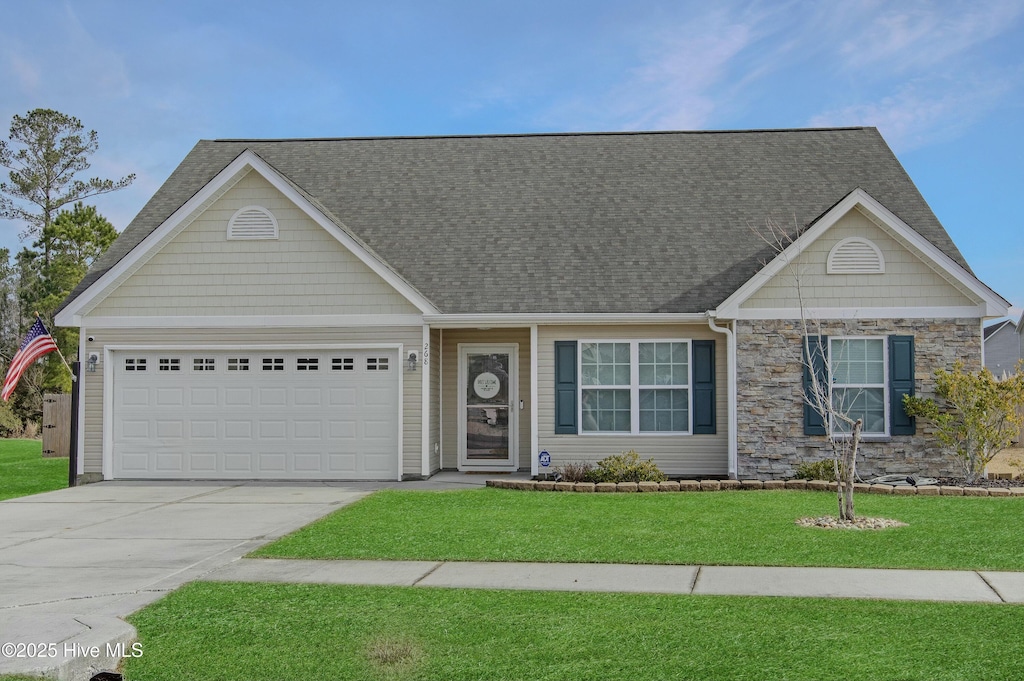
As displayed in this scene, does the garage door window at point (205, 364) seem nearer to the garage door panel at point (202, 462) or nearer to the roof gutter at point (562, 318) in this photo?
the garage door panel at point (202, 462)

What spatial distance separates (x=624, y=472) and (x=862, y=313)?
4661 millimetres

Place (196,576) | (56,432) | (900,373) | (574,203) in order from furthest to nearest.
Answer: (56,432)
(574,203)
(900,373)
(196,576)

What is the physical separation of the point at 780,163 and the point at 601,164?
367 centimetres

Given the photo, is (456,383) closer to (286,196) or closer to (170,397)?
(286,196)

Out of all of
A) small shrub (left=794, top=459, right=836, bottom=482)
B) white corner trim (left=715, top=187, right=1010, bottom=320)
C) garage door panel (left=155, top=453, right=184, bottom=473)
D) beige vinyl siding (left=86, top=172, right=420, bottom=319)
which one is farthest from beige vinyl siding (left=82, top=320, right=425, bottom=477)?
small shrub (left=794, top=459, right=836, bottom=482)

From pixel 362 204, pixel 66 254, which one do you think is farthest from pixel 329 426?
pixel 66 254

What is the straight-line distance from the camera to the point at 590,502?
1248cm

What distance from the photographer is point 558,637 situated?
20.1 feet

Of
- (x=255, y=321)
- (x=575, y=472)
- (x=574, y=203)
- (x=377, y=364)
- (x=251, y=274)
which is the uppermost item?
(x=574, y=203)

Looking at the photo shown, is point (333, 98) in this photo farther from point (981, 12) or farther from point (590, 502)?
point (981, 12)

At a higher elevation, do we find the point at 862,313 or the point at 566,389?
the point at 862,313

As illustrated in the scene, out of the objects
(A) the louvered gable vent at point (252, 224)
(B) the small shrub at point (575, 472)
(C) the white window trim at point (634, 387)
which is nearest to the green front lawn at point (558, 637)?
(B) the small shrub at point (575, 472)

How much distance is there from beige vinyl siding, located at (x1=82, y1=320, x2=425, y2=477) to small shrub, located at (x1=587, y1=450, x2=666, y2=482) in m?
3.08

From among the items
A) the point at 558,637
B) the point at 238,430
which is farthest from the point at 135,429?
the point at 558,637
